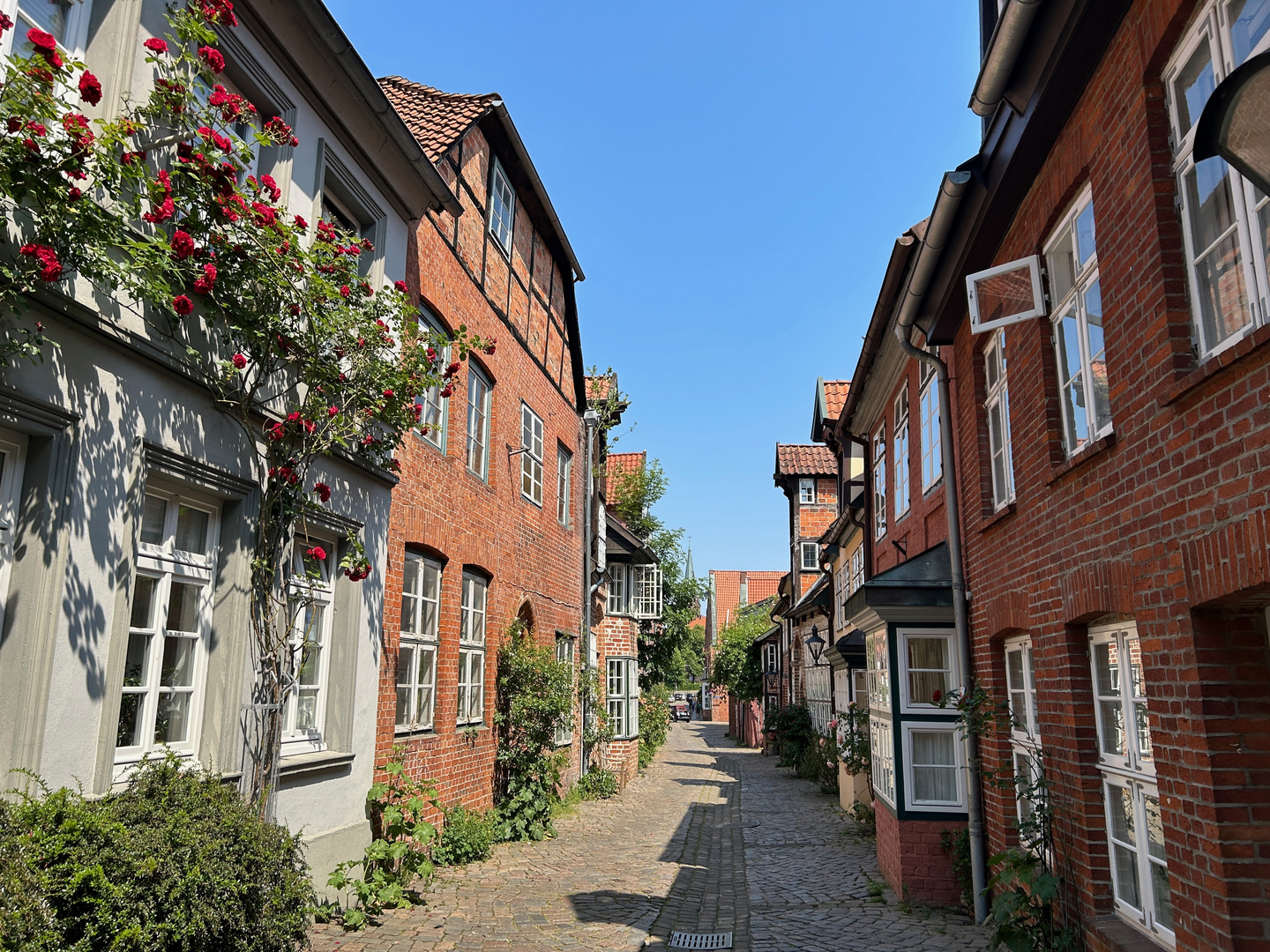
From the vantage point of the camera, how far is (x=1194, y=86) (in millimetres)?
3656

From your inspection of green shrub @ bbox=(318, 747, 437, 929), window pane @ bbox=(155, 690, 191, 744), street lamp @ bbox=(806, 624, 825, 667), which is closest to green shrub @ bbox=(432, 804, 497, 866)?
green shrub @ bbox=(318, 747, 437, 929)

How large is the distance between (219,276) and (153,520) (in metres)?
1.48

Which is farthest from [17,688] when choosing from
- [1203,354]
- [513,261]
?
[513,261]

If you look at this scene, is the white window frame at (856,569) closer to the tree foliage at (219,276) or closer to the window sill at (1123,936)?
the tree foliage at (219,276)

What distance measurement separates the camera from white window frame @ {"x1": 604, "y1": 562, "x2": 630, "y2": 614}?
21078 millimetres

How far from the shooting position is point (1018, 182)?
18.6ft

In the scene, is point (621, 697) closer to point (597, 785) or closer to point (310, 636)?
point (597, 785)

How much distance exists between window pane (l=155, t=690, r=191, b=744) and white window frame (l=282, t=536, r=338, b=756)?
0.73m

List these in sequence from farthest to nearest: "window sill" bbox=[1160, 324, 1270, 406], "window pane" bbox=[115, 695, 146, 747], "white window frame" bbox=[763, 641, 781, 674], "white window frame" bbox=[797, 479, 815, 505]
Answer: "white window frame" bbox=[763, 641, 781, 674], "white window frame" bbox=[797, 479, 815, 505], "window pane" bbox=[115, 695, 146, 747], "window sill" bbox=[1160, 324, 1270, 406]

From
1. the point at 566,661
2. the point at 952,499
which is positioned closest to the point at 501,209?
the point at 566,661

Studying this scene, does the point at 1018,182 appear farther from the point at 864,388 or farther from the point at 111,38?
the point at 864,388

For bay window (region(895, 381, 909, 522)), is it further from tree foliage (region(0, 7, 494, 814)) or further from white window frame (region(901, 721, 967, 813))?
tree foliage (region(0, 7, 494, 814))

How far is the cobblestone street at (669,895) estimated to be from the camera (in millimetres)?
6777

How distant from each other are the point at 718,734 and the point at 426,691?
125 feet
